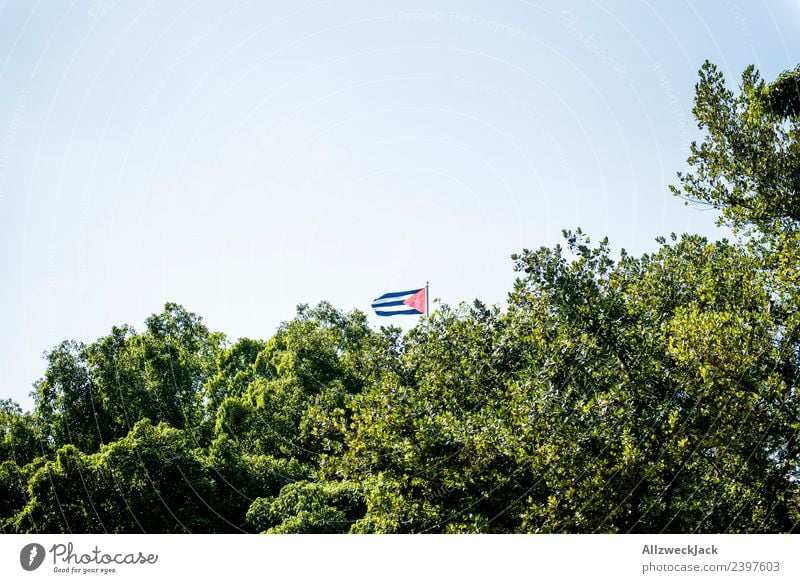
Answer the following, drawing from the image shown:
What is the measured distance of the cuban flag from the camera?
25.8 metres

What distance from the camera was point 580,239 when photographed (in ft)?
43.6

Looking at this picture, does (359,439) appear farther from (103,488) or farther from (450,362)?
(103,488)

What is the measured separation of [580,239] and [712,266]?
8.24ft
